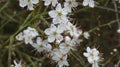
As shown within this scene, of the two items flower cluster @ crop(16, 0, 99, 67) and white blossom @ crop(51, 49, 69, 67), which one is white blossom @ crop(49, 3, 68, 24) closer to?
flower cluster @ crop(16, 0, 99, 67)

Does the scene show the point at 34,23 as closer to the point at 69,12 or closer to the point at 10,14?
the point at 69,12

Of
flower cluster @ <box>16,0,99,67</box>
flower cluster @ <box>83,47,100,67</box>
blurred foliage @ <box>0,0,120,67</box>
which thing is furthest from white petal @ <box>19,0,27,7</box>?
flower cluster @ <box>83,47,100,67</box>

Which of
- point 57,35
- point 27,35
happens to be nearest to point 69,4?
point 57,35

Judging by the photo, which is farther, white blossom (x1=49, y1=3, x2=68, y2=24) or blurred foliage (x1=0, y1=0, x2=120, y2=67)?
blurred foliage (x1=0, y1=0, x2=120, y2=67)

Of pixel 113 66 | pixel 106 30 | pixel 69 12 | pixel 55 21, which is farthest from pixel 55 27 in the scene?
pixel 106 30

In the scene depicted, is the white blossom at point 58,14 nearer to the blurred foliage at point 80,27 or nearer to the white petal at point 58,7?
the white petal at point 58,7

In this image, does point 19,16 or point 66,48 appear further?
point 19,16

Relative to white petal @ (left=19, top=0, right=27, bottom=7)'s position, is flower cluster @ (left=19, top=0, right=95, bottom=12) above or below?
below

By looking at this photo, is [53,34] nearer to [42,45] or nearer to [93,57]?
[42,45]
